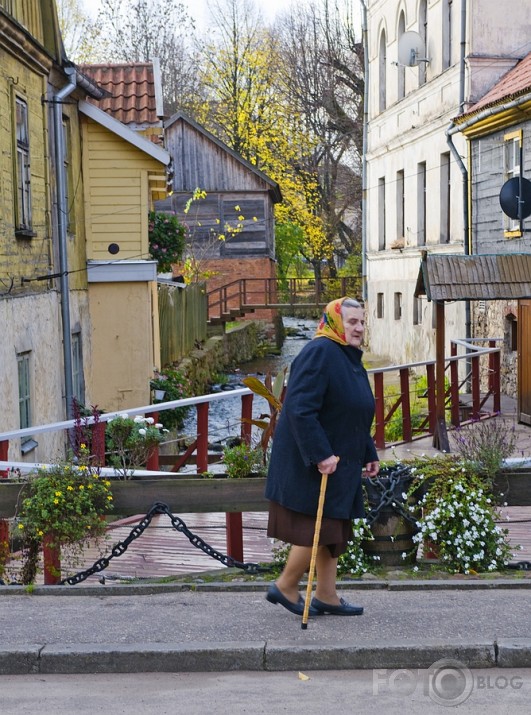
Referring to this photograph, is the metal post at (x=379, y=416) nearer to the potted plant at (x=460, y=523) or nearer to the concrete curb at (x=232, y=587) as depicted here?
the potted plant at (x=460, y=523)

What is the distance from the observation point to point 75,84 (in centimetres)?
1593

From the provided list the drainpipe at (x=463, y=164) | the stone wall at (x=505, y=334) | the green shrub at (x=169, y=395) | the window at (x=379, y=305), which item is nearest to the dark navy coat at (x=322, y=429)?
the green shrub at (x=169, y=395)

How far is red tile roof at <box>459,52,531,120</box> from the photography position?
19312 mm

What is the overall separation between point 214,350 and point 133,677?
27488 millimetres

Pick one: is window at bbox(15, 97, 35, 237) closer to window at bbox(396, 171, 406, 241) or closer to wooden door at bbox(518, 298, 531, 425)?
wooden door at bbox(518, 298, 531, 425)

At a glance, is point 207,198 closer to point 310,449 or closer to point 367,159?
point 367,159

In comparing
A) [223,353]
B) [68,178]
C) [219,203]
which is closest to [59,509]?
[68,178]

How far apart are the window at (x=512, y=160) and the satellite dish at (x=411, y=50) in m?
5.60


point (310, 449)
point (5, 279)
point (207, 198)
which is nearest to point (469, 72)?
point (5, 279)

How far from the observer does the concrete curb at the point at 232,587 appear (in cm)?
675

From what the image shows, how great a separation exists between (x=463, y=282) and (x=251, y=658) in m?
9.46

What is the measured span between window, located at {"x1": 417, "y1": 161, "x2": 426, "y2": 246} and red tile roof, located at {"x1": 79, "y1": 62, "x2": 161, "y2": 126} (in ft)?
27.6

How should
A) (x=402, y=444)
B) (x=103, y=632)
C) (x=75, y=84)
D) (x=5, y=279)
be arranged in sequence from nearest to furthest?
(x=103, y=632)
(x=5, y=279)
(x=402, y=444)
(x=75, y=84)

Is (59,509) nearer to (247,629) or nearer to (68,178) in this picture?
(247,629)
